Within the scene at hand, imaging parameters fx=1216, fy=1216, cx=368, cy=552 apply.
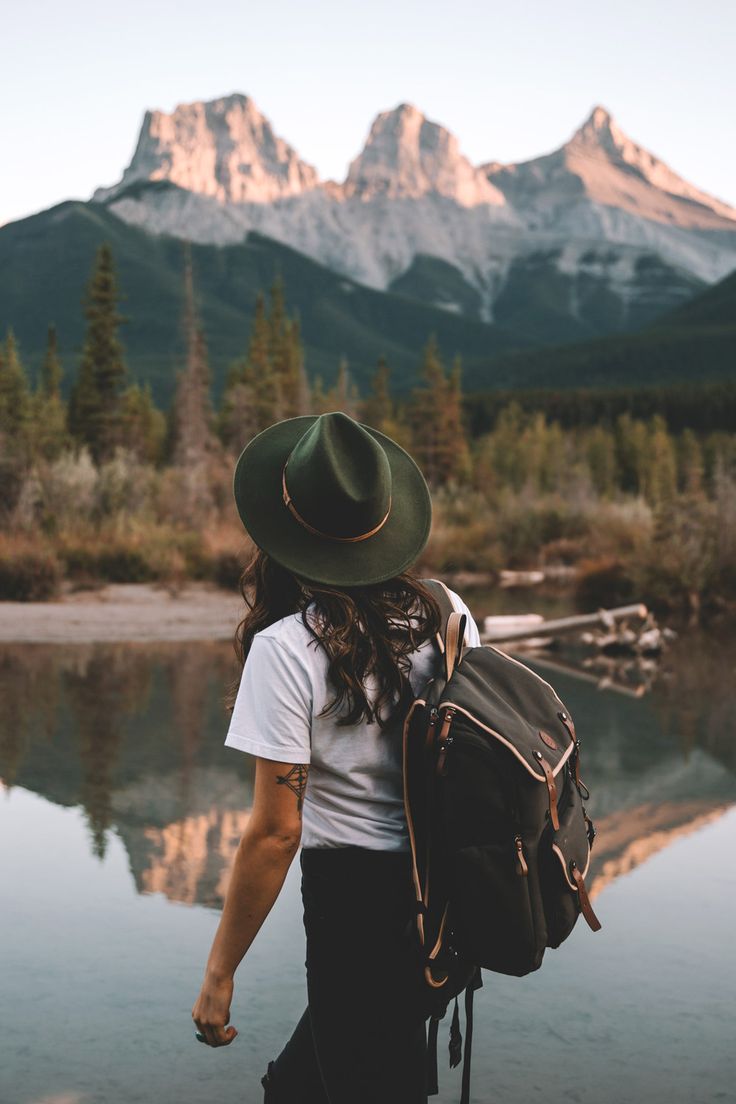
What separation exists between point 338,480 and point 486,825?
2.24 ft

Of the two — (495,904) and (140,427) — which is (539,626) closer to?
(495,904)

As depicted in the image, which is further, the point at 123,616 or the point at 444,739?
the point at 123,616

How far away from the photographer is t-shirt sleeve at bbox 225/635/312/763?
220cm

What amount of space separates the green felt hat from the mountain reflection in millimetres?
3073

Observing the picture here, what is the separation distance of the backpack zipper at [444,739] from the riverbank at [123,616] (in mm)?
10070

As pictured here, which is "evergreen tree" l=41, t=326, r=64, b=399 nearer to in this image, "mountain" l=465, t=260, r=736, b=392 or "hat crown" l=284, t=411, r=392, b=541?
"hat crown" l=284, t=411, r=392, b=541

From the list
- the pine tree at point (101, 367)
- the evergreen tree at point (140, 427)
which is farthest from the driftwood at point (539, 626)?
the pine tree at point (101, 367)

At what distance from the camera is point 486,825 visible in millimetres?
2152

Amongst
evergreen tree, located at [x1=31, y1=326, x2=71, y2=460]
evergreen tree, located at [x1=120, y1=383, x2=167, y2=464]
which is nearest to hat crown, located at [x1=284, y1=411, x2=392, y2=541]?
evergreen tree, located at [x1=31, y1=326, x2=71, y2=460]

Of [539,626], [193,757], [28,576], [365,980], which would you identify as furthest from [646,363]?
[365,980]

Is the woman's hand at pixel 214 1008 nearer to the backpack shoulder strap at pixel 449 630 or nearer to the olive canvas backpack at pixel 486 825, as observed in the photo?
the olive canvas backpack at pixel 486 825

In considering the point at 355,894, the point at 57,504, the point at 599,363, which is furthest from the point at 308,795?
the point at 599,363

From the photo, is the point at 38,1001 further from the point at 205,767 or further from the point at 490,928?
the point at 205,767

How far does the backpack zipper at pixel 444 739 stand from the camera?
214cm
